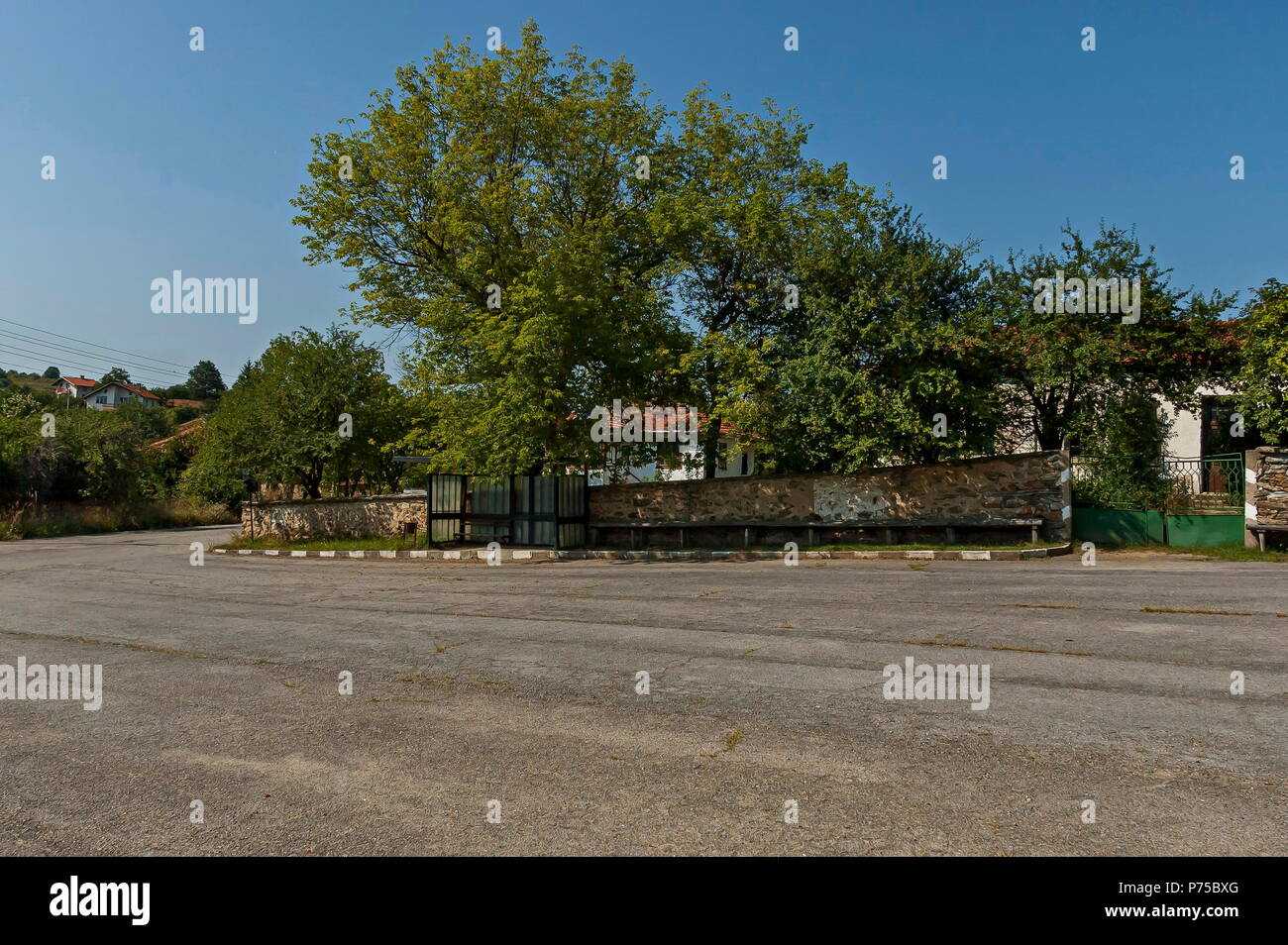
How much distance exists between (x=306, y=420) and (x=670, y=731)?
26.1m

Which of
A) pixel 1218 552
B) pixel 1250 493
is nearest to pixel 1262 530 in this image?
pixel 1250 493

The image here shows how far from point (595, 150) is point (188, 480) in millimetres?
21644

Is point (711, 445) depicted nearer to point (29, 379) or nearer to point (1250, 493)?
point (1250, 493)

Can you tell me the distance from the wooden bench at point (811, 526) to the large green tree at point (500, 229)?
3427mm

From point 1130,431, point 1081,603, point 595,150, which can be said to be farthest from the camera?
point 595,150

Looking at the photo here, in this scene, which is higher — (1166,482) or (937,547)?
(1166,482)

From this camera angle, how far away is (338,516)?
26.9 metres

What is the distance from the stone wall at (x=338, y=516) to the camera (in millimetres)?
25875

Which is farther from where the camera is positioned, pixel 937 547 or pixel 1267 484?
pixel 937 547

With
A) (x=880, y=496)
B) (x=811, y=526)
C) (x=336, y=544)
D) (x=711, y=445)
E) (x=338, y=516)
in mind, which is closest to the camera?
(x=880, y=496)
